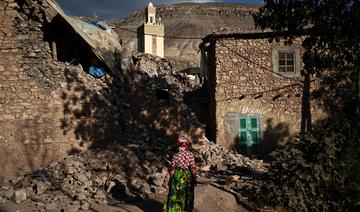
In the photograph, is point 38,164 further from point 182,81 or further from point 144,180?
point 182,81

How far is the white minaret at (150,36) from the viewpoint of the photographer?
1989 inches

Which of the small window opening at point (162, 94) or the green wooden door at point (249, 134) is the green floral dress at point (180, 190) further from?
the green wooden door at point (249, 134)

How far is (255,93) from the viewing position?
1483 cm

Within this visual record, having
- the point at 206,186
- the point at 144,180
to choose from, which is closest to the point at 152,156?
the point at 144,180

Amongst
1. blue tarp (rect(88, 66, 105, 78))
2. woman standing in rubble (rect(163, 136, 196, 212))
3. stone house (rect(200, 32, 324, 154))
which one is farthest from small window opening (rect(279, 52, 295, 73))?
woman standing in rubble (rect(163, 136, 196, 212))

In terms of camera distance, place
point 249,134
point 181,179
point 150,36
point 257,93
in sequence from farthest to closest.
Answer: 1. point 150,36
2. point 249,134
3. point 257,93
4. point 181,179

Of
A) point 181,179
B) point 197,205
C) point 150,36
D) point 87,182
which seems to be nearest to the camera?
point 181,179

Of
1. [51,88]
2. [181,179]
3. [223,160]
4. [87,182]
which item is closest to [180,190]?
[181,179]

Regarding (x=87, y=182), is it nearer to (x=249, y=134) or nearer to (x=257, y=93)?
(x=249, y=134)

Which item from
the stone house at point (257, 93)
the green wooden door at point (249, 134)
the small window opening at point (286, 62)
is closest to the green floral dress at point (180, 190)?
the stone house at point (257, 93)

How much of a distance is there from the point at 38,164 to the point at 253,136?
24.8ft

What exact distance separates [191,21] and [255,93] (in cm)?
8762

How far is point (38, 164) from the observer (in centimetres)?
1025

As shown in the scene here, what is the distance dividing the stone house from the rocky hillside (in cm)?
6490
